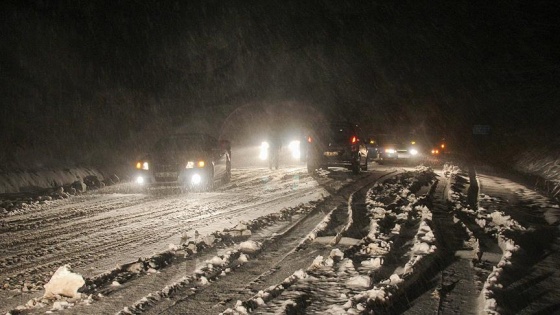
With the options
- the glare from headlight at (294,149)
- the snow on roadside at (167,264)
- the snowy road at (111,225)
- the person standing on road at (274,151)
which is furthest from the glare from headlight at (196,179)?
the glare from headlight at (294,149)

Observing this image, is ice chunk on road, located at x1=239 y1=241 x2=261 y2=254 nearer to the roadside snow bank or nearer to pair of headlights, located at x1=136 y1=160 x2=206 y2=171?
→ pair of headlights, located at x1=136 y1=160 x2=206 y2=171

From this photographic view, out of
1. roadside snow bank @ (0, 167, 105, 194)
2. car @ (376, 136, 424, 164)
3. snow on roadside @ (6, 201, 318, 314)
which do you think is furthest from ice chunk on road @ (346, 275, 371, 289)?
car @ (376, 136, 424, 164)

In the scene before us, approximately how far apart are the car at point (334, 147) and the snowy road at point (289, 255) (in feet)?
23.1

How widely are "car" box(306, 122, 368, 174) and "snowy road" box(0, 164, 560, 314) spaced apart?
7055mm

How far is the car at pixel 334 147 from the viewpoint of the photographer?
19.0 meters

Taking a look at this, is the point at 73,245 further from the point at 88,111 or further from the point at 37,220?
the point at 88,111

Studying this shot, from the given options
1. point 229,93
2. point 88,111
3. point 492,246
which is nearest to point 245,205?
point 492,246

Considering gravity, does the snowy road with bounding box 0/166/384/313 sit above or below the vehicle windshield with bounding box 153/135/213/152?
below

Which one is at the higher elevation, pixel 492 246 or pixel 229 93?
pixel 229 93

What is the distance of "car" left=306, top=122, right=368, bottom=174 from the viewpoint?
19.0 m

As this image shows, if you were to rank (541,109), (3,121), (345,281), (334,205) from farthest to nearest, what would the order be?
(541,109) → (3,121) → (334,205) → (345,281)

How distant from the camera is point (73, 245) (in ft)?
24.0

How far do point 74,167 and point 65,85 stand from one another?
13687mm

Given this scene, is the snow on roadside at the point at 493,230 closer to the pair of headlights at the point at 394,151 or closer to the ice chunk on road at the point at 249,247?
the ice chunk on road at the point at 249,247
